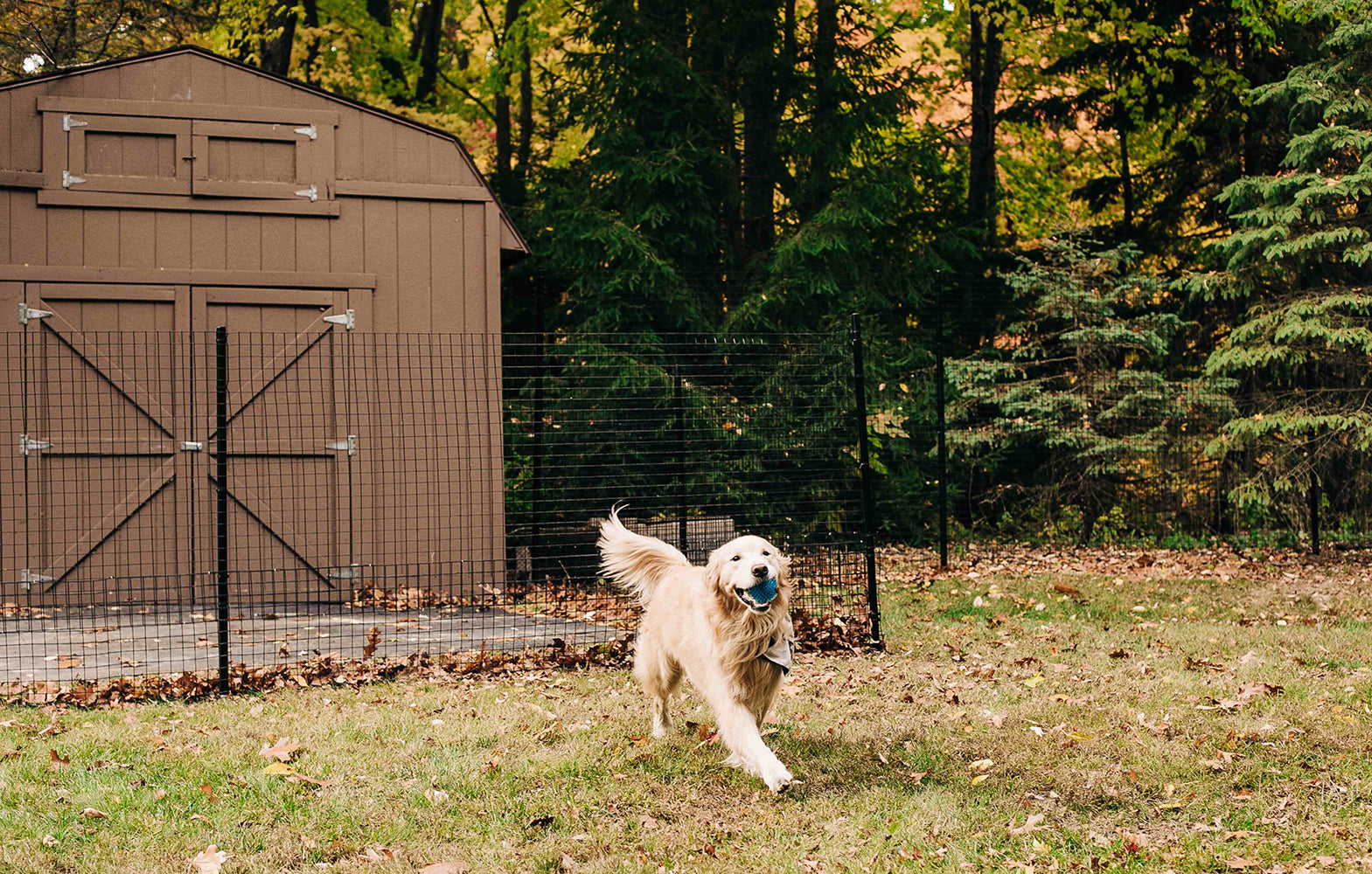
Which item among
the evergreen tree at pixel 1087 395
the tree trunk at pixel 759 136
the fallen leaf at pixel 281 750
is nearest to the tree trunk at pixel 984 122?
the evergreen tree at pixel 1087 395

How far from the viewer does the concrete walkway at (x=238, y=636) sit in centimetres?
632

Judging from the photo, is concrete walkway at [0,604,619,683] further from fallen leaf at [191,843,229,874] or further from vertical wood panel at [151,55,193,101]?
vertical wood panel at [151,55,193,101]

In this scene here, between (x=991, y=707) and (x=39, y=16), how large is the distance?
14362mm

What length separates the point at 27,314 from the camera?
8422mm

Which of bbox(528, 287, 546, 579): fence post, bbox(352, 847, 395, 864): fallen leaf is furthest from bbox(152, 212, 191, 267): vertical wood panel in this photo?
bbox(352, 847, 395, 864): fallen leaf

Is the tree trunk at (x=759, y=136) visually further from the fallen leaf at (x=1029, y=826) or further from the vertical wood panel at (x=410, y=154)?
the fallen leaf at (x=1029, y=826)

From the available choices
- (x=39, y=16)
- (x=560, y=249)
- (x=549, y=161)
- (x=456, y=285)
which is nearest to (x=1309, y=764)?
(x=456, y=285)

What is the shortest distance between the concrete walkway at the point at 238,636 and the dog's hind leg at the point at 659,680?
1.86m

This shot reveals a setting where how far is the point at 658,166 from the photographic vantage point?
12.2 m

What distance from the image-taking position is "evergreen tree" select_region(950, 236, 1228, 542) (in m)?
11.4

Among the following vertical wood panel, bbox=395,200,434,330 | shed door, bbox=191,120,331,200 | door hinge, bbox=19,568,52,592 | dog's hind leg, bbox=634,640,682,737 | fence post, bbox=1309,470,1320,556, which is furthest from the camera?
fence post, bbox=1309,470,1320,556

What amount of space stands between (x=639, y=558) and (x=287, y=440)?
15.0ft

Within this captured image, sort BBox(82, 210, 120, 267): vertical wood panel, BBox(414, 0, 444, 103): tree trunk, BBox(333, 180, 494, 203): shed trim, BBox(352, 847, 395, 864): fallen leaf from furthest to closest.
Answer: BBox(414, 0, 444, 103): tree trunk
BBox(333, 180, 494, 203): shed trim
BBox(82, 210, 120, 267): vertical wood panel
BBox(352, 847, 395, 864): fallen leaf

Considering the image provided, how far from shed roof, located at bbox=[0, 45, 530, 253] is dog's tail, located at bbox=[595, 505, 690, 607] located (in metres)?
4.87
